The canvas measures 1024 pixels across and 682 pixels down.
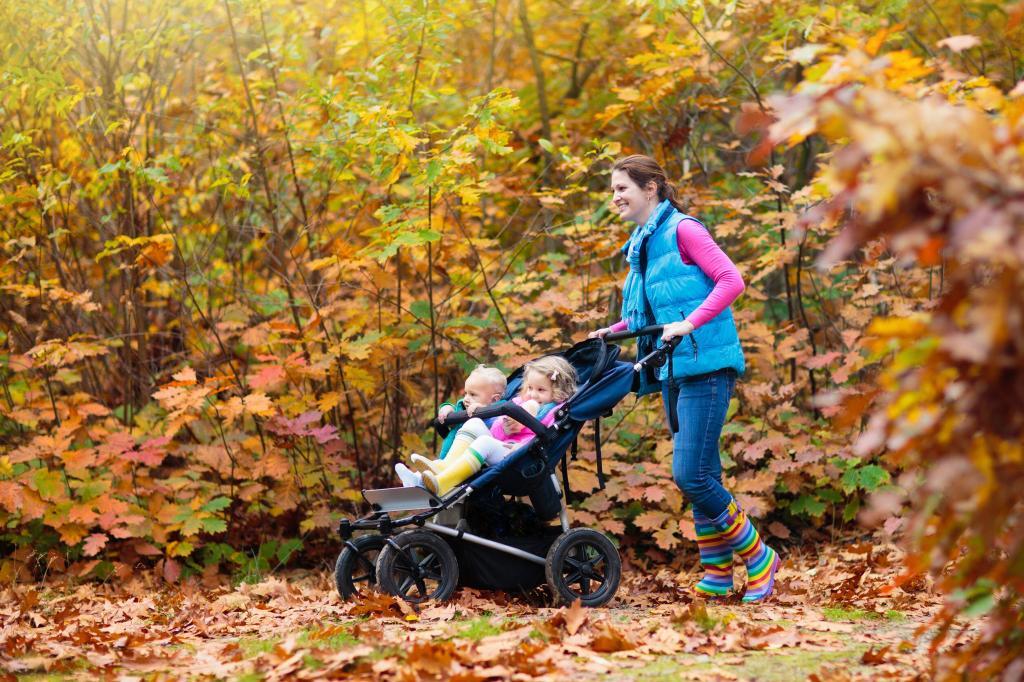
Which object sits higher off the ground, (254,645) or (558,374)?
(558,374)

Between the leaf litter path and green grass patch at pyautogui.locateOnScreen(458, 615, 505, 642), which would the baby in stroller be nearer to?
the leaf litter path

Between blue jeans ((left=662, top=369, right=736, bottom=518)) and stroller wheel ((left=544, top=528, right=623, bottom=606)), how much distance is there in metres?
0.48

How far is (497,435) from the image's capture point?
15.9 feet

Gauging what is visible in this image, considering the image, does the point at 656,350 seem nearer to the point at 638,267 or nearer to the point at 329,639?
the point at 638,267

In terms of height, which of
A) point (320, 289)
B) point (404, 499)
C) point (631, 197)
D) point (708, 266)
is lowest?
point (404, 499)

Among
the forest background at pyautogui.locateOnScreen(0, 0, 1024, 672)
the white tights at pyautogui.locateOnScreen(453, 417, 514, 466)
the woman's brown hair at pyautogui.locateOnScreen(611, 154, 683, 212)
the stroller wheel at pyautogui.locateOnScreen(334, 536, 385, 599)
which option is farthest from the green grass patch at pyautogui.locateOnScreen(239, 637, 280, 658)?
the woman's brown hair at pyautogui.locateOnScreen(611, 154, 683, 212)

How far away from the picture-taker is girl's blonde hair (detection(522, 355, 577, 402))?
15.7 ft

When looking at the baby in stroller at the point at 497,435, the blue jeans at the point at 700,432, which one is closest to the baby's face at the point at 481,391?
the baby in stroller at the point at 497,435

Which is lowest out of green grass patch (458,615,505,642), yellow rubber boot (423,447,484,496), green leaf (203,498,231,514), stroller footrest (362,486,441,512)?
green grass patch (458,615,505,642)

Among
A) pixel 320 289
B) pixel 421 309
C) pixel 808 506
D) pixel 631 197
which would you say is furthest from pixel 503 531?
pixel 320 289

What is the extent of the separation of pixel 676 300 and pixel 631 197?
0.51m

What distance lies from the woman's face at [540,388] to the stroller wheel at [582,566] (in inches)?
25.0

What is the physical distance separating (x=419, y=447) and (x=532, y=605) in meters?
2.11

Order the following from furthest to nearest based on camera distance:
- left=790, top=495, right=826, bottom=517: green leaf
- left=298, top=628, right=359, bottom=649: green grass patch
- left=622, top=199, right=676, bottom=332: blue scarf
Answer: left=790, top=495, right=826, bottom=517: green leaf → left=622, top=199, right=676, bottom=332: blue scarf → left=298, top=628, right=359, bottom=649: green grass patch
